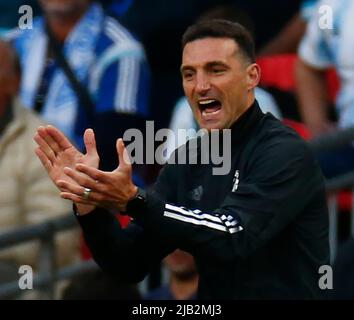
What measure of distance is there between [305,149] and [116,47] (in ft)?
8.05

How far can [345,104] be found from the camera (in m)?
6.40

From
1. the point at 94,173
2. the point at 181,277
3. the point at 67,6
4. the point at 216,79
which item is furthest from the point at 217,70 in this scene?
the point at 67,6

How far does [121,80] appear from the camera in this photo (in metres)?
6.36

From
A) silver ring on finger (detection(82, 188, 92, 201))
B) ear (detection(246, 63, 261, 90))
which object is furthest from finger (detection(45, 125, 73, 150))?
ear (detection(246, 63, 261, 90))

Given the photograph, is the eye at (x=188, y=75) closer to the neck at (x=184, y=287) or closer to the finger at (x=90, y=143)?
the finger at (x=90, y=143)

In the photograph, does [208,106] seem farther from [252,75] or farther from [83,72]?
[83,72]

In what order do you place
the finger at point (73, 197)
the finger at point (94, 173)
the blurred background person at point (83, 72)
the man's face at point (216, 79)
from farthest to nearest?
the blurred background person at point (83, 72)
the man's face at point (216, 79)
the finger at point (73, 197)
the finger at point (94, 173)

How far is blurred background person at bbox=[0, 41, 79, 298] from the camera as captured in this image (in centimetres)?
606

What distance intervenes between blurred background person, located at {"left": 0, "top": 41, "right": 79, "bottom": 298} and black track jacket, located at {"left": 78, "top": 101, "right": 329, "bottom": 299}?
1.85 meters

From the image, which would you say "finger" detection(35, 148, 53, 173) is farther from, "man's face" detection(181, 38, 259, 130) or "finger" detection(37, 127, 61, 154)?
"man's face" detection(181, 38, 259, 130)

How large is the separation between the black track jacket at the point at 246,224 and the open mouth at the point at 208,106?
0.28 feet

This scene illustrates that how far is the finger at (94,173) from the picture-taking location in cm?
368

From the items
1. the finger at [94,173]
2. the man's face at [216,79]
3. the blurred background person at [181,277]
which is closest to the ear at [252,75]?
the man's face at [216,79]

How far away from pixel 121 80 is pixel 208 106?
89.2 inches
